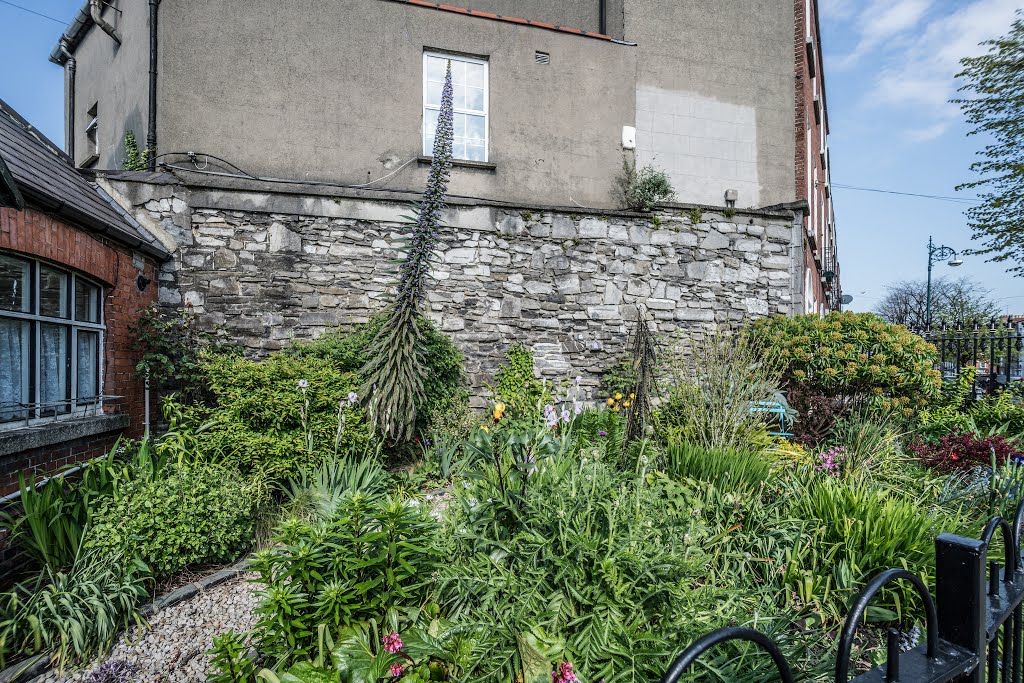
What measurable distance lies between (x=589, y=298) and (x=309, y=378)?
13.6 feet

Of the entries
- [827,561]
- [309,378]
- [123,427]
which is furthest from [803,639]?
[123,427]

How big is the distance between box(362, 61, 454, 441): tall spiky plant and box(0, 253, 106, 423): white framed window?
8.34 ft

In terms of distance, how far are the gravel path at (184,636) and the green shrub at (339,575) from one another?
1.09ft

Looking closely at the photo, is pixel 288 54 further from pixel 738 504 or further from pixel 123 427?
pixel 738 504

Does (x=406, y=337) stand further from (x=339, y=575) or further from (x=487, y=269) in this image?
(x=339, y=575)

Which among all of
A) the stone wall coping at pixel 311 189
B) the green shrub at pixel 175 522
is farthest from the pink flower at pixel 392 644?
the stone wall coping at pixel 311 189

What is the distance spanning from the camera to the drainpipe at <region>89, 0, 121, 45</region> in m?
8.73

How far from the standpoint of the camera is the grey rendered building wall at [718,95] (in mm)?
9398

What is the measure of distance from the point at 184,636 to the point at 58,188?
4.06 meters

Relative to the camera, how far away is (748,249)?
8812 mm

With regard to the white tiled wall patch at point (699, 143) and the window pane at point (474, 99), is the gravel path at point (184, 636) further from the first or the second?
the white tiled wall patch at point (699, 143)

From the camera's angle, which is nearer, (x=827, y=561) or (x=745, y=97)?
(x=827, y=561)

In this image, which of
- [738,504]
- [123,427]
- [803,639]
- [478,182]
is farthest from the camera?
[478,182]

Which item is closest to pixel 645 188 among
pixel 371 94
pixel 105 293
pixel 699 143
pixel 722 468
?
pixel 699 143
